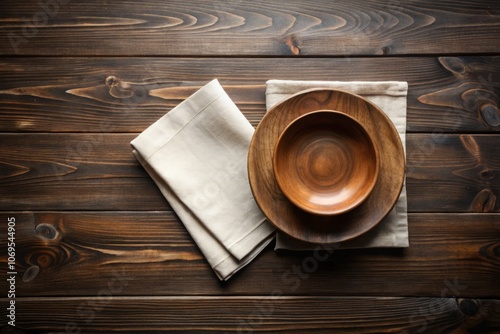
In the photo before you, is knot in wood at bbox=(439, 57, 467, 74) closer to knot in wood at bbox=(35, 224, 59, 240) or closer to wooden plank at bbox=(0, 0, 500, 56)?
wooden plank at bbox=(0, 0, 500, 56)

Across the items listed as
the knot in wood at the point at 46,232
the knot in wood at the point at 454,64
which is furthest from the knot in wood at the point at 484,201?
the knot in wood at the point at 46,232

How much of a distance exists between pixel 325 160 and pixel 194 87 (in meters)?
0.32

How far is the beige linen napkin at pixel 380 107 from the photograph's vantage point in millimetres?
918

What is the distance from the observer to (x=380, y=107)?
3.10 feet

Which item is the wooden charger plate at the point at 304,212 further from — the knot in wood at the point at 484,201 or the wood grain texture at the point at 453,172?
the knot in wood at the point at 484,201

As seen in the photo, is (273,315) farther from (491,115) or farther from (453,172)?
(491,115)

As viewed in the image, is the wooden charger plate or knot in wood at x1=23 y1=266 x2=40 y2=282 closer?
the wooden charger plate

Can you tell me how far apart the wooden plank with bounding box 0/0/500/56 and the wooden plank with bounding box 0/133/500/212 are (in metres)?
0.20

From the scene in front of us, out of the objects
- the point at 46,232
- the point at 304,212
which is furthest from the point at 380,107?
the point at 46,232

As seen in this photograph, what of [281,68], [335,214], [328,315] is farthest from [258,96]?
[328,315]

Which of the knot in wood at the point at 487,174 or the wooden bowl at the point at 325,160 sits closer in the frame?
the wooden bowl at the point at 325,160

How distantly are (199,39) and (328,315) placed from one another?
65 cm

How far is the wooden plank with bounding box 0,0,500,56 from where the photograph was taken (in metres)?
0.99

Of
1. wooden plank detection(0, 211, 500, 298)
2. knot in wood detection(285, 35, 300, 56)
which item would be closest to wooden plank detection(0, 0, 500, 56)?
knot in wood detection(285, 35, 300, 56)
